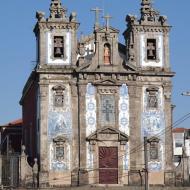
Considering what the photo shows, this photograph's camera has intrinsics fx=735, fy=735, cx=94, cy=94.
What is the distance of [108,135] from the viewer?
54.0m

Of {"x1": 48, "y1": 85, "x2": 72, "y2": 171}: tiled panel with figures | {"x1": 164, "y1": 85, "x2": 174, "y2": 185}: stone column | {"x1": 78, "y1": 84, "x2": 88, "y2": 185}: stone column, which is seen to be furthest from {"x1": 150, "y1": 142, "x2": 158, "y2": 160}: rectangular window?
{"x1": 48, "y1": 85, "x2": 72, "y2": 171}: tiled panel with figures

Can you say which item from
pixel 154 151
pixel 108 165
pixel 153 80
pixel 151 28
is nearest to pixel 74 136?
pixel 108 165

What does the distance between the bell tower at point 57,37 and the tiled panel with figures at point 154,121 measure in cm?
634

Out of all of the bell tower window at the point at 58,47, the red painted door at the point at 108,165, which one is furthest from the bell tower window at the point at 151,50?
the red painted door at the point at 108,165

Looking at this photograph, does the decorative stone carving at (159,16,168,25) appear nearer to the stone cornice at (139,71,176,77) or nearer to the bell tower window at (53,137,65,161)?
the stone cornice at (139,71,176,77)

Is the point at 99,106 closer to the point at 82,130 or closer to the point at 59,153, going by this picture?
the point at 82,130

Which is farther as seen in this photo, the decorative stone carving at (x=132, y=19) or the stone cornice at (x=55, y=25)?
the decorative stone carving at (x=132, y=19)

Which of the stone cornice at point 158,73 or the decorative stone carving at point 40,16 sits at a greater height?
the decorative stone carving at point 40,16

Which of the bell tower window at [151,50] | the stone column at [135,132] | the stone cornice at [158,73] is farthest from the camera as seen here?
the bell tower window at [151,50]

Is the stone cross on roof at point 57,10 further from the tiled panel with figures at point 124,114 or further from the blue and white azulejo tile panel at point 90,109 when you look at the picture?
the tiled panel with figures at point 124,114

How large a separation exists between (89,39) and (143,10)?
514 centimetres

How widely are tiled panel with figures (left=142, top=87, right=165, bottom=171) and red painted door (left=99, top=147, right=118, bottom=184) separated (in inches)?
104

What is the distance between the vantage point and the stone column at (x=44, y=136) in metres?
52.7

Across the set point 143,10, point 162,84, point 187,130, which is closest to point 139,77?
point 162,84
